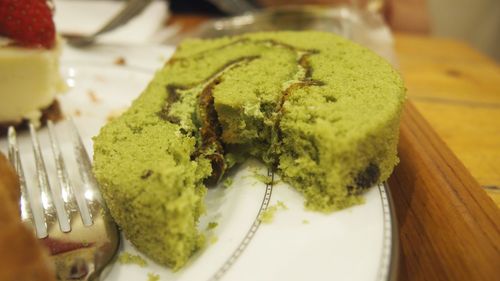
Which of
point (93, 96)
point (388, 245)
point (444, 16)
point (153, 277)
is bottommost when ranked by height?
point (444, 16)

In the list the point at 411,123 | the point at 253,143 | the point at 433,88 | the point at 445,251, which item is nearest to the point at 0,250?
the point at 253,143

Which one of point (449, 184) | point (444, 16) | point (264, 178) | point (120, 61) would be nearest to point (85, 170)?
point (264, 178)

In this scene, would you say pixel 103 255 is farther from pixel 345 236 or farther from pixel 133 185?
pixel 345 236

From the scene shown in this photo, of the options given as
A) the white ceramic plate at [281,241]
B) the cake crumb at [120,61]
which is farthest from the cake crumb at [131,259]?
the cake crumb at [120,61]

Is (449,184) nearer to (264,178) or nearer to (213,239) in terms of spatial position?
(264,178)

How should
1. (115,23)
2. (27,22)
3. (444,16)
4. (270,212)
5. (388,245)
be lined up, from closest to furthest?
(388,245)
(270,212)
(27,22)
(115,23)
(444,16)

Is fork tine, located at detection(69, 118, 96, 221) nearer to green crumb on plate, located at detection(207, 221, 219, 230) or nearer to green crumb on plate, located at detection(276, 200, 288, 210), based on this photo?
green crumb on plate, located at detection(207, 221, 219, 230)
